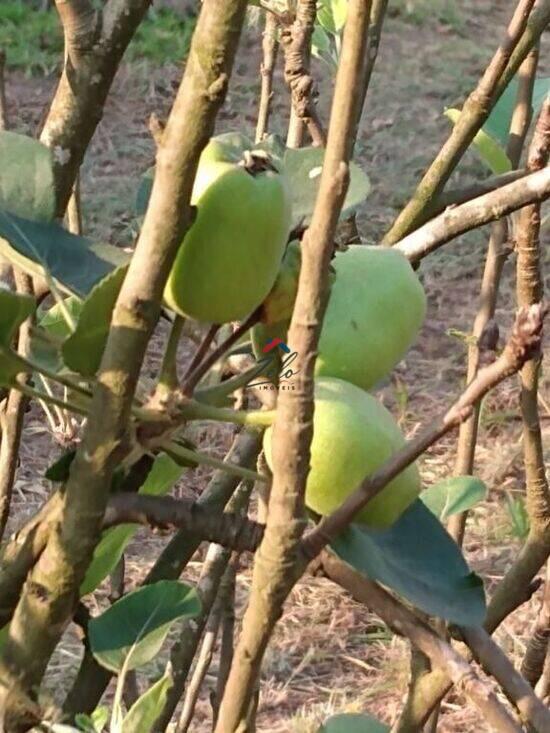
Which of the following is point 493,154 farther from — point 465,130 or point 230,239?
point 230,239

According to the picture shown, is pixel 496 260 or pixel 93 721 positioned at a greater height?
pixel 496 260

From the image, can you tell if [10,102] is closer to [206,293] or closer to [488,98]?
[488,98]

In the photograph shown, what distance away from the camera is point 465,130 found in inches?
32.8

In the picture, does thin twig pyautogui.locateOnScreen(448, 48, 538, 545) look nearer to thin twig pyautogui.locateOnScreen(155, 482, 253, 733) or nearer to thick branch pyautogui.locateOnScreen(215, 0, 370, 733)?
thin twig pyautogui.locateOnScreen(155, 482, 253, 733)

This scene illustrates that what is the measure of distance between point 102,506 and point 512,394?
2262 mm

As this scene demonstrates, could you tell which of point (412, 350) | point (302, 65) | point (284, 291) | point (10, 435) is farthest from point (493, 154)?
point (412, 350)

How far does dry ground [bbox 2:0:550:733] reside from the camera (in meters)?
1.88

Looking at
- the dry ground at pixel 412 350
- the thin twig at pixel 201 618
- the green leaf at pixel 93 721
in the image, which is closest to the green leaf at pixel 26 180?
the green leaf at pixel 93 721

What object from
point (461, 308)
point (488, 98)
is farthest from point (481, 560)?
point (488, 98)

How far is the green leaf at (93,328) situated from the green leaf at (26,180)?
0.10m

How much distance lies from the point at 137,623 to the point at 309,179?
8.6 inches

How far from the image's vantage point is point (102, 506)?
1.26 feet

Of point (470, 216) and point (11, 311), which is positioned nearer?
point (11, 311)

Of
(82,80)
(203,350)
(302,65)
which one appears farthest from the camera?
(302,65)
